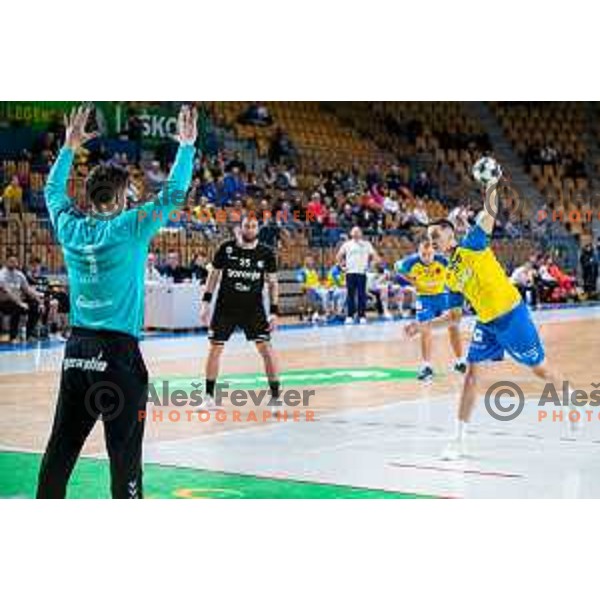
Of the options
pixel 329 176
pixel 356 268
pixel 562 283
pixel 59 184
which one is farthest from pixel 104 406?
pixel 562 283

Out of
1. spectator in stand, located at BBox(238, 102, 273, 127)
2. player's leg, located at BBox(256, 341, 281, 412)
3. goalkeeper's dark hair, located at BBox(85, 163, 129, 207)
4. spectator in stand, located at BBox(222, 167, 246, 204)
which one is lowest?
player's leg, located at BBox(256, 341, 281, 412)

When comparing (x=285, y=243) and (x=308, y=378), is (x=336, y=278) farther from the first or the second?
(x=308, y=378)

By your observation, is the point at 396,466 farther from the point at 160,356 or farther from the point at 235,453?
the point at 160,356

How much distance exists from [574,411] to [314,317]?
41.9ft

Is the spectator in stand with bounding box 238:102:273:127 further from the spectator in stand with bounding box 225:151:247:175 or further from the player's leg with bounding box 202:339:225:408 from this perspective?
the player's leg with bounding box 202:339:225:408

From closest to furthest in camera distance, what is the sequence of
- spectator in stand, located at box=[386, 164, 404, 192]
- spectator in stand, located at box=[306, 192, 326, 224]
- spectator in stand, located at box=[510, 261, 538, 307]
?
spectator in stand, located at box=[306, 192, 326, 224], spectator in stand, located at box=[510, 261, 538, 307], spectator in stand, located at box=[386, 164, 404, 192]

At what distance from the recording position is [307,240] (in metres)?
24.3

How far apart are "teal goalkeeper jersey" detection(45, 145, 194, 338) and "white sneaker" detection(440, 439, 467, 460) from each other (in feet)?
11.9

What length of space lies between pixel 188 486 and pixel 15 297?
33.8ft

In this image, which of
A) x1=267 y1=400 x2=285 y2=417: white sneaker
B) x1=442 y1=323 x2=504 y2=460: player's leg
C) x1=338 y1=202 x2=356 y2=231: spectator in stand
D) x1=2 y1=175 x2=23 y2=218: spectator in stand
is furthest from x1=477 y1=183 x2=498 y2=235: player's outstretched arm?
x1=338 y1=202 x2=356 y2=231: spectator in stand

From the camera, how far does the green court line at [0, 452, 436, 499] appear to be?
281 inches

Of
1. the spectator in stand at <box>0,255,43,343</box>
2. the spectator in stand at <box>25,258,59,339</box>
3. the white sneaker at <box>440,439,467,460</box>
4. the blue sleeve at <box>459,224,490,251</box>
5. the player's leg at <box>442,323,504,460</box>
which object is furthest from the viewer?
the spectator in stand at <box>25,258,59,339</box>

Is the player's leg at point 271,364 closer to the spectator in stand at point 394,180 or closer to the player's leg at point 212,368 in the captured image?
the player's leg at point 212,368

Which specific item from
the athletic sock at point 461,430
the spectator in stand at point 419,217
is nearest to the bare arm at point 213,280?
the athletic sock at point 461,430
